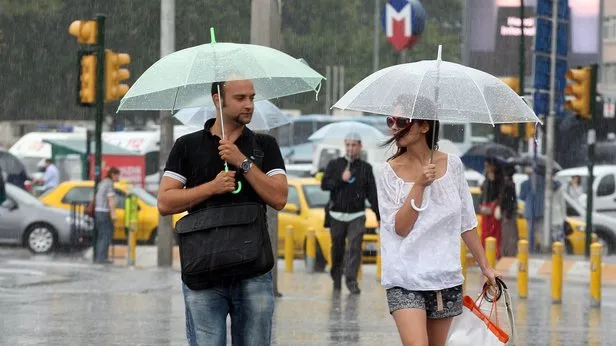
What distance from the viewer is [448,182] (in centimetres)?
753

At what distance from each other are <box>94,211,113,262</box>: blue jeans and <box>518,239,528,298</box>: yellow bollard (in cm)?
852

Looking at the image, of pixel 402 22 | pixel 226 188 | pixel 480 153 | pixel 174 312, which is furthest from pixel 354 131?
pixel 402 22

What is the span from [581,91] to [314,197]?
4.66 metres

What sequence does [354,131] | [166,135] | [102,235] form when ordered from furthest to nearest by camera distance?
[102,235], [166,135], [354,131]

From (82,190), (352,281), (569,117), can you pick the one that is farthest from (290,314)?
(569,117)

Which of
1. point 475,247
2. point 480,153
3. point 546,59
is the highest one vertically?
point 546,59

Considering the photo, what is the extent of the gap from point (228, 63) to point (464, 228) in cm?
137

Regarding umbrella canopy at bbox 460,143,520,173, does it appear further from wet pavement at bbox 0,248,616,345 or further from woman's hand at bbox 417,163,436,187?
woman's hand at bbox 417,163,436,187

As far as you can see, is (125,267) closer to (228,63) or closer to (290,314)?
(290,314)

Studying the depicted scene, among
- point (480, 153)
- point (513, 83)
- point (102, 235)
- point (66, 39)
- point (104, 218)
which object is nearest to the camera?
point (104, 218)

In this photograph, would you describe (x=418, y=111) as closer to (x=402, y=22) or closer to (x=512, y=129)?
(x=512, y=129)

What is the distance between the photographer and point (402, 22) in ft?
164

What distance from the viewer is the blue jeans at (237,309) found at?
6973 mm

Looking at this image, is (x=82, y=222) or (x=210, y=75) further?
(x=82, y=222)
